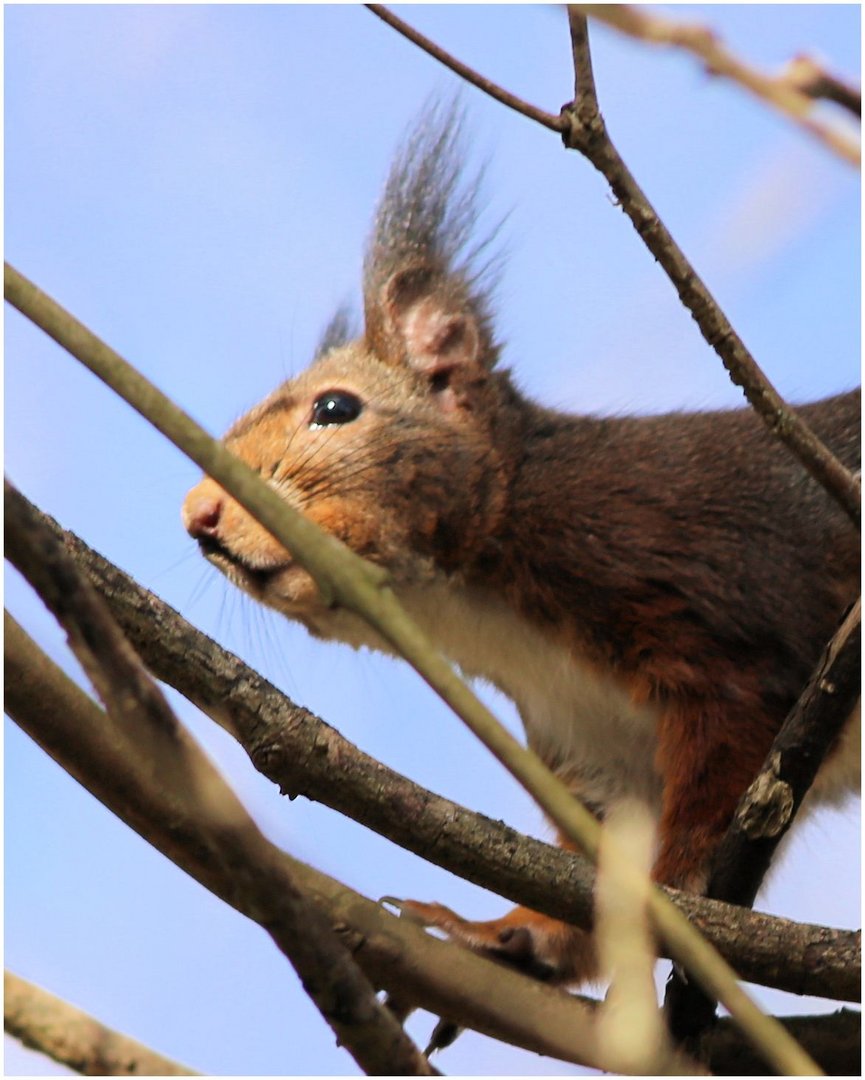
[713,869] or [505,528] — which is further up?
[505,528]

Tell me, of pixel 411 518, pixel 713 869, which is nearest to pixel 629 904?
pixel 713 869

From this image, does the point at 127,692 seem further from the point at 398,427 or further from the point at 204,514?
the point at 398,427

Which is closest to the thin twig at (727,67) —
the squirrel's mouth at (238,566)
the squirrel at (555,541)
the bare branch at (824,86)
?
the bare branch at (824,86)

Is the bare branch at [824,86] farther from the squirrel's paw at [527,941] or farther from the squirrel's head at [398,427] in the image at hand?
the squirrel's paw at [527,941]

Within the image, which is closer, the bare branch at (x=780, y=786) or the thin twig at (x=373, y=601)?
the thin twig at (x=373, y=601)

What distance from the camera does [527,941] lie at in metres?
3.09

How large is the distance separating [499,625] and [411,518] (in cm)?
31

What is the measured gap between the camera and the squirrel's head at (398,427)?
3037mm

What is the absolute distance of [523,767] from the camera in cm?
121

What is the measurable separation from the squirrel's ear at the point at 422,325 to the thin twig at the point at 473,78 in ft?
4.87

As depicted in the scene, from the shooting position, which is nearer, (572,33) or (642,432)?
(572,33)

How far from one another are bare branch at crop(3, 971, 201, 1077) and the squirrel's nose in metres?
1.68

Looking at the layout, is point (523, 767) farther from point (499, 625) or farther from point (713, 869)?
point (499, 625)

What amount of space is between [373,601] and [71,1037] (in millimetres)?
470
